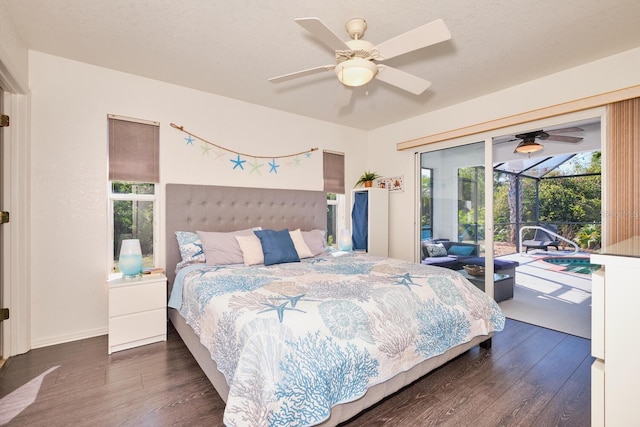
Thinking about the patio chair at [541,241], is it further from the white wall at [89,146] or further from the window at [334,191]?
the window at [334,191]

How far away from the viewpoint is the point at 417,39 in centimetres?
173

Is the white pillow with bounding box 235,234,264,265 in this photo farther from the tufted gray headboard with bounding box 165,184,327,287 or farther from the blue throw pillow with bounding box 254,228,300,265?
the tufted gray headboard with bounding box 165,184,327,287

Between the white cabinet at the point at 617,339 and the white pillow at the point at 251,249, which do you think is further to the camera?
the white pillow at the point at 251,249

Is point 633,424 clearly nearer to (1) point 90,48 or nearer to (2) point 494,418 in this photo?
(2) point 494,418

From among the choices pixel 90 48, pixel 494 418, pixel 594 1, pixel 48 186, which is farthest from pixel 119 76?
pixel 494 418

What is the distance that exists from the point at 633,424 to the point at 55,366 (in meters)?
3.30

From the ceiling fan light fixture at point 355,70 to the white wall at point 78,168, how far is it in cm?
206

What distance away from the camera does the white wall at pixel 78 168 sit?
258cm

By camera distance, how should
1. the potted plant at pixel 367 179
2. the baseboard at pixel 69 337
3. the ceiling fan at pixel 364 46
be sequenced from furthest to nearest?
the potted plant at pixel 367 179 → the baseboard at pixel 69 337 → the ceiling fan at pixel 364 46

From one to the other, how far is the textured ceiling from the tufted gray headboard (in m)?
1.17

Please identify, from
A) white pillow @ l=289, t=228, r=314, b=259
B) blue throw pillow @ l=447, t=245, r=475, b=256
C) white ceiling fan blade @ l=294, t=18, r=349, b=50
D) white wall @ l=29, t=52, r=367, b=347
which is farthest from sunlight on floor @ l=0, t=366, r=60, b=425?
blue throw pillow @ l=447, t=245, r=475, b=256

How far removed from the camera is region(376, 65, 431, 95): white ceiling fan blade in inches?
84.0

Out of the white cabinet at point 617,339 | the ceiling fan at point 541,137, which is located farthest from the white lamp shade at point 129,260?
the ceiling fan at point 541,137

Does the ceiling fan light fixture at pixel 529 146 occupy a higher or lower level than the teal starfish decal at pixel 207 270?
higher
